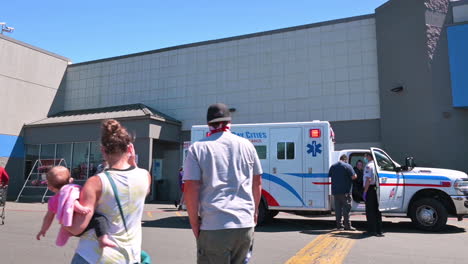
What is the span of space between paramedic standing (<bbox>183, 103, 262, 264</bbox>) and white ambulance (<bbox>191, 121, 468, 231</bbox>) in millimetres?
7655

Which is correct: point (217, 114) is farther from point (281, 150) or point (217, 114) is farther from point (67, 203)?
point (281, 150)

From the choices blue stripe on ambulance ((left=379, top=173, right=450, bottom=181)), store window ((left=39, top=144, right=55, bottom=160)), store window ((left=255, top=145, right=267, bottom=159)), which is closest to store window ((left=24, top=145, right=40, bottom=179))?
store window ((left=39, top=144, right=55, bottom=160))

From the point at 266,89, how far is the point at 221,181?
56.3 feet

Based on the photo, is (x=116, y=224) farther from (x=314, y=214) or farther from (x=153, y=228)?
(x=314, y=214)

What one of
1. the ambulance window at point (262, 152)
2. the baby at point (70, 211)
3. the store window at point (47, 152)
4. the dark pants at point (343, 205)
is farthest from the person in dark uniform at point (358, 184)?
the store window at point (47, 152)

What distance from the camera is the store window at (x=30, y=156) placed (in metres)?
23.5

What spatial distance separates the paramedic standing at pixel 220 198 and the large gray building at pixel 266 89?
15.2 meters

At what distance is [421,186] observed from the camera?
32.0 ft

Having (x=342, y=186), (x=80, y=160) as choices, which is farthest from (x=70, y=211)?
(x=80, y=160)

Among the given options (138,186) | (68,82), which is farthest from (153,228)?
(68,82)

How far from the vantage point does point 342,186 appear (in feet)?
31.1

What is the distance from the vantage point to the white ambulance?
31.4ft

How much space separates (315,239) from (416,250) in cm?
208

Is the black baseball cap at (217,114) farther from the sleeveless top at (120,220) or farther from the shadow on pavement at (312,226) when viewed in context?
the shadow on pavement at (312,226)
